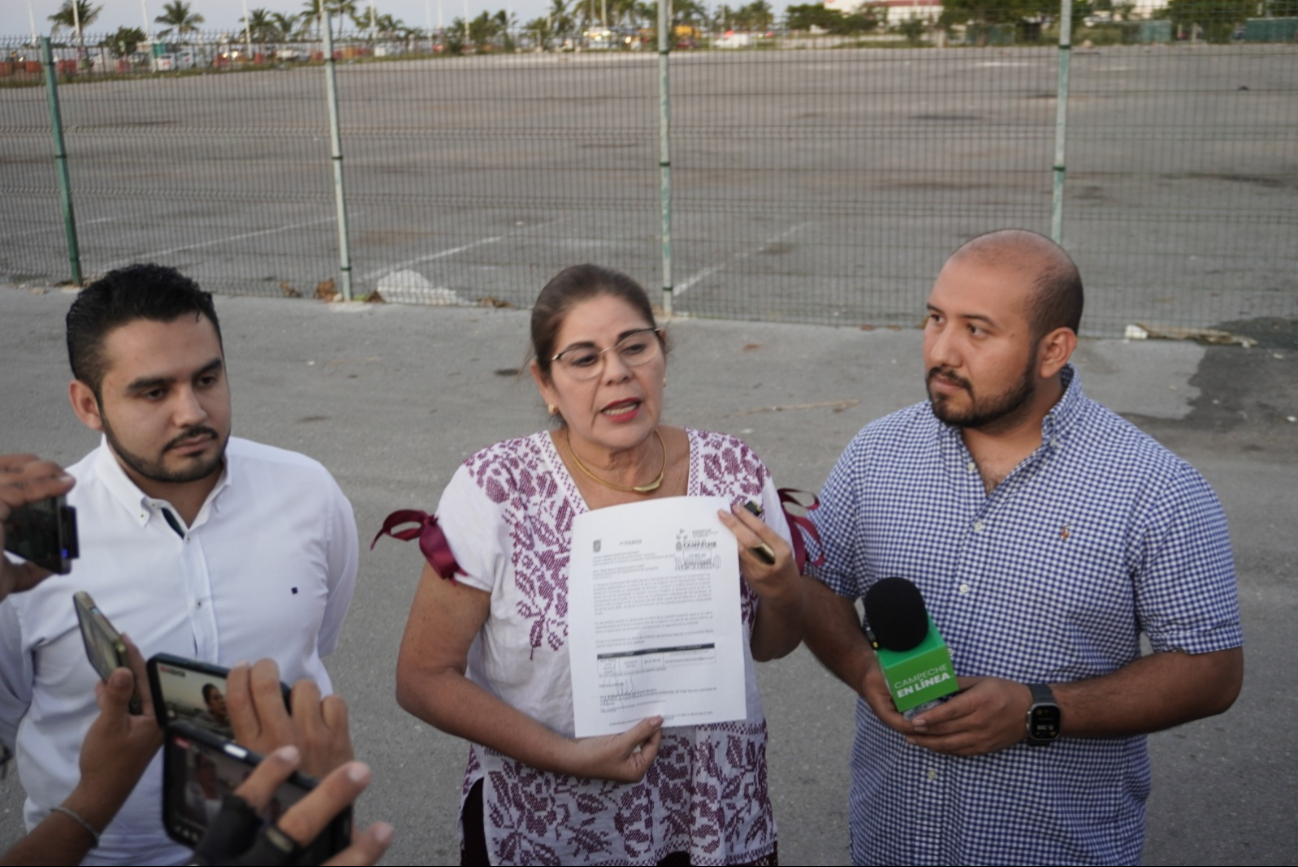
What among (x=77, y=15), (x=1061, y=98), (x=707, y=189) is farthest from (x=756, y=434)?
(x=77, y=15)

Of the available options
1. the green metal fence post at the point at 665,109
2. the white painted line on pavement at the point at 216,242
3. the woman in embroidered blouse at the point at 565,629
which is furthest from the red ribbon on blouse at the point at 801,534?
the white painted line on pavement at the point at 216,242

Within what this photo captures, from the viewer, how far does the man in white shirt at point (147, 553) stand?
2.70 metres

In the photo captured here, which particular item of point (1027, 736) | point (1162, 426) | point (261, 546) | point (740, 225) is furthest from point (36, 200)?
point (1027, 736)

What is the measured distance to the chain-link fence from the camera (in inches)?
414

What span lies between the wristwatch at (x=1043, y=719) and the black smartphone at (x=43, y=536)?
72.7 inches

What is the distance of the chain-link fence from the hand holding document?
7176 millimetres

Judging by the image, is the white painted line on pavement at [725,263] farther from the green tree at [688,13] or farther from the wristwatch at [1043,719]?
the wristwatch at [1043,719]

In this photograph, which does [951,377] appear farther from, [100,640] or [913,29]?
[913,29]

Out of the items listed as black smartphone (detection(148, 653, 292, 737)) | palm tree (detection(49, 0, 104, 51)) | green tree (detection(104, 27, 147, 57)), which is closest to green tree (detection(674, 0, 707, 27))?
green tree (detection(104, 27, 147, 57))

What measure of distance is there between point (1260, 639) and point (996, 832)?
9.40 feet

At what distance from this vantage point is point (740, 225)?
50.2 ft

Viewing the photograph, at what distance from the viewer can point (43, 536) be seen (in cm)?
231

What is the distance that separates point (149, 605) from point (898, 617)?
61.2 inches

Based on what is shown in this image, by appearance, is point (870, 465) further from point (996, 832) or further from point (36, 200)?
point (36, 200)
